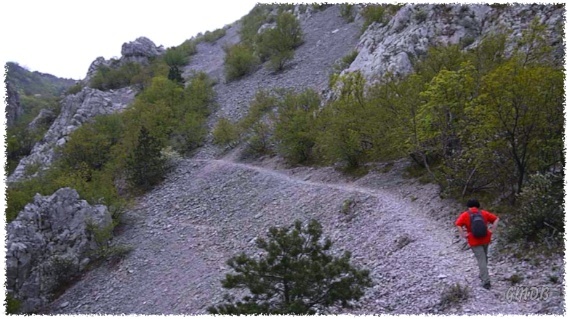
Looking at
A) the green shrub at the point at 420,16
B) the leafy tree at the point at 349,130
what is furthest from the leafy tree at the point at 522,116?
the green shrub at the point at 420,16

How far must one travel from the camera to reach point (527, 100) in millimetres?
11523

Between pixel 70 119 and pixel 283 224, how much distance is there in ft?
120

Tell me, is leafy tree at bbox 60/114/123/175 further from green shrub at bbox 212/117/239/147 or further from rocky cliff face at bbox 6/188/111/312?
rocky cliff face at bbox 6/188/111/312

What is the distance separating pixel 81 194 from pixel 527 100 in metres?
22.1

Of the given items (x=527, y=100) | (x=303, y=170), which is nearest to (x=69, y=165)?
(x=303, y=170)

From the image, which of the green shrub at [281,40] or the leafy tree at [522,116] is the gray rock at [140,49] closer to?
the green shrub at [281,40]

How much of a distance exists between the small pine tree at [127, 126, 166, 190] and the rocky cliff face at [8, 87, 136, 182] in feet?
→ 32.0

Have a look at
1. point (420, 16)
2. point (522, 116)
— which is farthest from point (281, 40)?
point (522, 116)

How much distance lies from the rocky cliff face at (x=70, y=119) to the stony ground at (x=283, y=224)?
15273 mm

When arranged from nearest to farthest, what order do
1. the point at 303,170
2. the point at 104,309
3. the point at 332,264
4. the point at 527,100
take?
the point at 332,264
the point at 527,100
the point at 104,309
the point at 303,170

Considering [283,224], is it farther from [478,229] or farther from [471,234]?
[478,229]

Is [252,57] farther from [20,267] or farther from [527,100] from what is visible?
[527,100]

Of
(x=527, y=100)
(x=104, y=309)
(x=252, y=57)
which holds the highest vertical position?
(x=252, y=57)

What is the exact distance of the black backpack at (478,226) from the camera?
29.4ft
